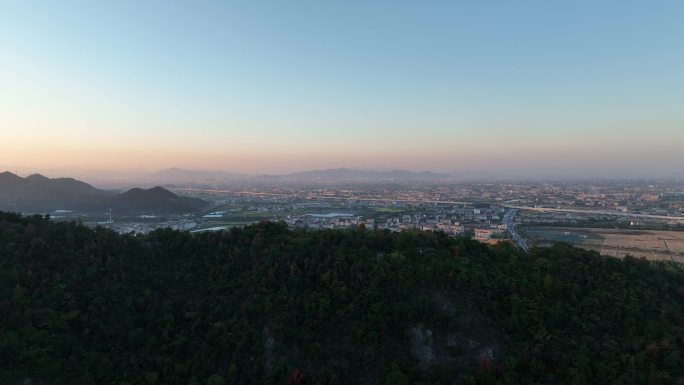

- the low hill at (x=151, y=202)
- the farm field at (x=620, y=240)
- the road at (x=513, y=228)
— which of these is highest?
the low hill at (x=151, y=202)

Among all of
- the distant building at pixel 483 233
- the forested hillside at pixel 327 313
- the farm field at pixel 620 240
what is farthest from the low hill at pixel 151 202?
the farm field at pixel 620 240

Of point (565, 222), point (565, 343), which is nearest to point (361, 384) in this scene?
point (565, 343)

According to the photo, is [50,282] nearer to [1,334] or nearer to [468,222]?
[1,334]

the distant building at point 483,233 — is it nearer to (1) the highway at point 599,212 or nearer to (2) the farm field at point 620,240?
(2) the farm field at point 620,240

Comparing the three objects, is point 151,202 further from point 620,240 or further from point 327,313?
point 620,240

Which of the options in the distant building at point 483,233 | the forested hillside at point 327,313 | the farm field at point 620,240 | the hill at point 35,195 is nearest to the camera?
the forested hillside at point 327,313

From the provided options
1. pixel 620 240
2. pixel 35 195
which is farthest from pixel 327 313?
pixel 35 195

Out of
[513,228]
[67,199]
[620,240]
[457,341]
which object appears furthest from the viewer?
[67,199]
